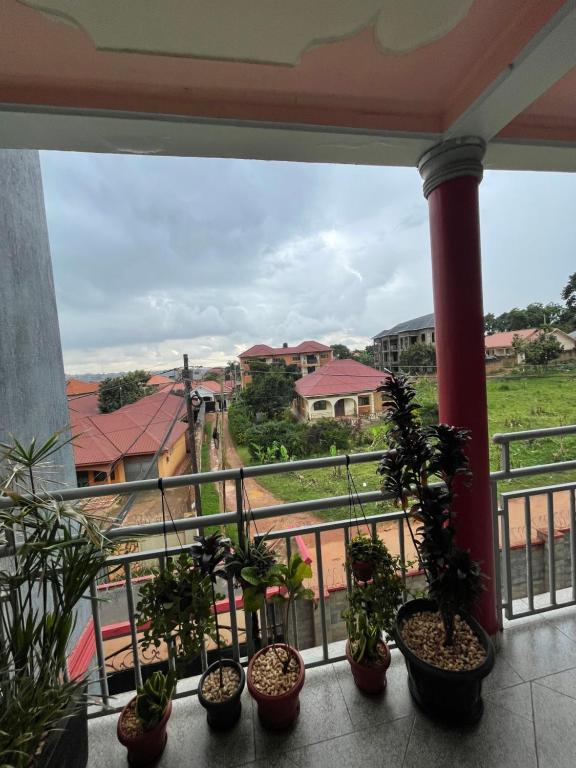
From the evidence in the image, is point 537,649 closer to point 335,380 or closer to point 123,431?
point 335,380

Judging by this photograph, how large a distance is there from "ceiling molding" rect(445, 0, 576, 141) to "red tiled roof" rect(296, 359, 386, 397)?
1290mm

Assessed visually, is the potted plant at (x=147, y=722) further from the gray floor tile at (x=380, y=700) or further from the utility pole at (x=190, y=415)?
the utility pole at (x=190, y=415)

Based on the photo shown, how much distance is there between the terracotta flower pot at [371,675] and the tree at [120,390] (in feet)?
6.87

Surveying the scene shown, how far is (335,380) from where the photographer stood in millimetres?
2406

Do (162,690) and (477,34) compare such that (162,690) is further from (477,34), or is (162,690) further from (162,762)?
(477,34)

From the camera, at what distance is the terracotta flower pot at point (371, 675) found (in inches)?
54.6

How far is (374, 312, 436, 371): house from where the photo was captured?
75.0 inches

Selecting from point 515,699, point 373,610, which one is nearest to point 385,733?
point 373,610

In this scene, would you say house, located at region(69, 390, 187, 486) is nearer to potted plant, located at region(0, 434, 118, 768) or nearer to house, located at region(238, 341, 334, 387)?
house, located at region(238, 341, 334, 387)

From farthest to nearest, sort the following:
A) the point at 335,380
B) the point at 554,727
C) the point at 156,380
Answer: the point at 156,380 < the point at 335,380 < the point at 554,727

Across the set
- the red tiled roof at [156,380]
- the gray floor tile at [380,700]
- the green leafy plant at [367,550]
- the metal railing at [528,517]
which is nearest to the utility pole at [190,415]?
the red tiled roof at [156,380]

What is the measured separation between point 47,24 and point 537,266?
2782 millimetres

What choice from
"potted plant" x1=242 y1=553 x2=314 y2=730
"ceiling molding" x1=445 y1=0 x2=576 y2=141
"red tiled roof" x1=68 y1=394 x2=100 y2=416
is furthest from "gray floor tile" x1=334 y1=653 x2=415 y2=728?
"ceiling molding" x1=445 y1=0 x2=576 y2=141

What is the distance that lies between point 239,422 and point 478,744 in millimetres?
2062
